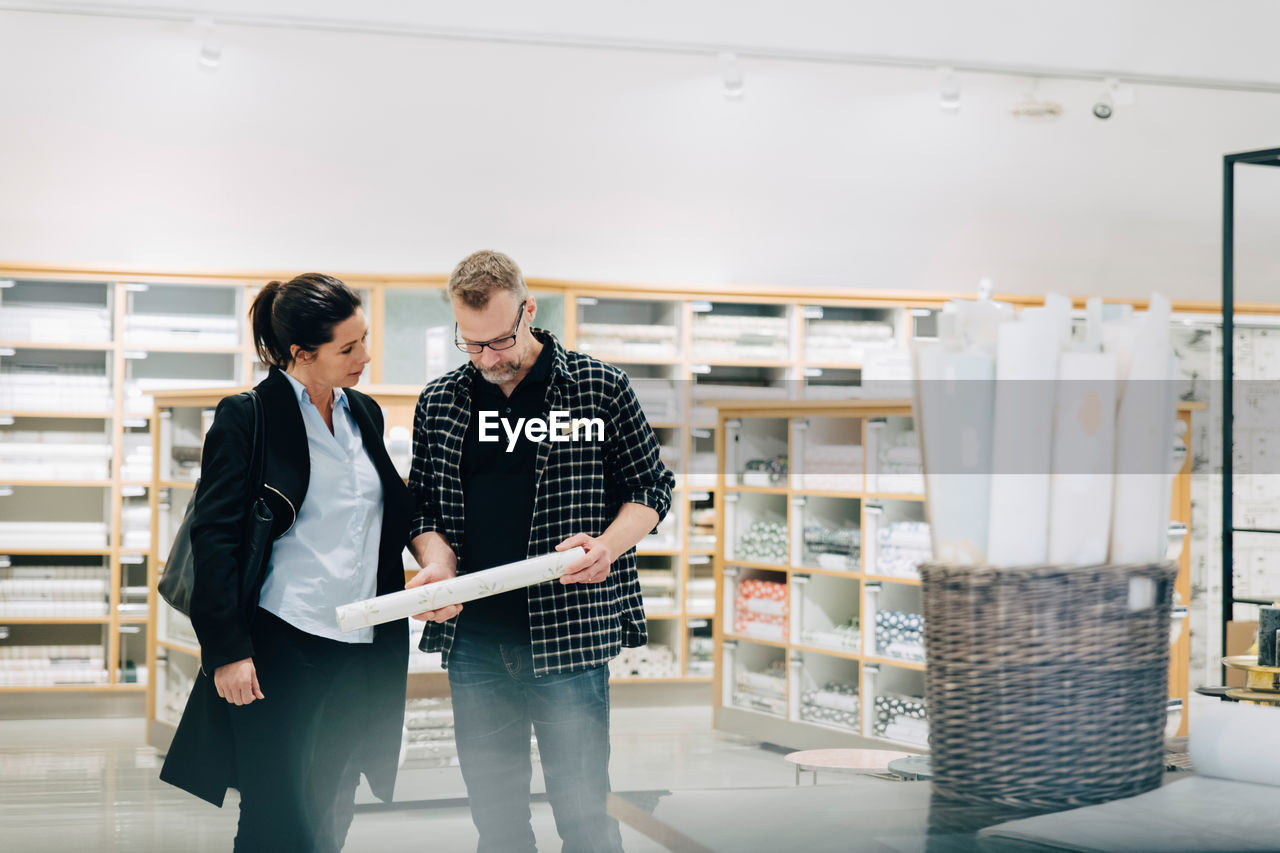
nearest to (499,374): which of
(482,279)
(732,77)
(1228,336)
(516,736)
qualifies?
(482,279)

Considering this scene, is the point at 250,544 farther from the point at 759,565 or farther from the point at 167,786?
the point at 759,565

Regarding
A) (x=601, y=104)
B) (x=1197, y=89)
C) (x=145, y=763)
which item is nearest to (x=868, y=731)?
(x=145, y=763)

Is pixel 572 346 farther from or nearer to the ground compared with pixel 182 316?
nearer to the ground

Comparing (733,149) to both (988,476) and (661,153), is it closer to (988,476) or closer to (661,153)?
(661,153)

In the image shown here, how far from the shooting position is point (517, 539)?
Answer: 1967mm

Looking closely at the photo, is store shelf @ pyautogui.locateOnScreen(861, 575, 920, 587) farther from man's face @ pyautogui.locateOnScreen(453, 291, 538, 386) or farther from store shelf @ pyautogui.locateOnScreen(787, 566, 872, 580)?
man's face @ pyautogui.locateOnScreen(453, 291, 538, 386)

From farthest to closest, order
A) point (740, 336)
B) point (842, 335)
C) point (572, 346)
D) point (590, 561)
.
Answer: point (842, 335) → point (740, 336) → point (572, 346) → point (590, 561)

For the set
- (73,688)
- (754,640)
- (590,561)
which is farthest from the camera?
(73,688)

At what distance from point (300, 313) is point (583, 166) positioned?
5310 mm

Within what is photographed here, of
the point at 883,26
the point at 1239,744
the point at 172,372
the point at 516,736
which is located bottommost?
the point at 516,736

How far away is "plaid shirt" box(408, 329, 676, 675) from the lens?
1938 mm

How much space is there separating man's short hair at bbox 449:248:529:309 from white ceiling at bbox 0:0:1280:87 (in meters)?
4.09

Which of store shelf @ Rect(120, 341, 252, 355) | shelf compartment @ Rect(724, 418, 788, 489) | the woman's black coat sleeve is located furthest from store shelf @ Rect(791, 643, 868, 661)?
the woman's black coat sleeve
